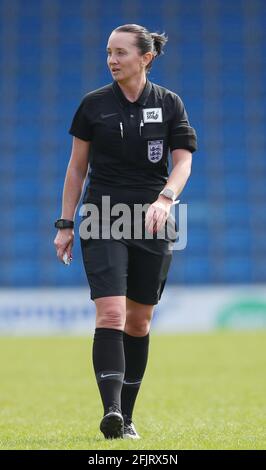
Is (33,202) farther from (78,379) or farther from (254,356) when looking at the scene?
(78,379)

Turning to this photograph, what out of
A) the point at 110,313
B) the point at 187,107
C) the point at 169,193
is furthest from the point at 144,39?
the point at 187,107

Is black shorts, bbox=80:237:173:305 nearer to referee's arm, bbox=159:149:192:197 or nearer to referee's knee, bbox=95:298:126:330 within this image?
referee's knee, bbox=95:298:126:330

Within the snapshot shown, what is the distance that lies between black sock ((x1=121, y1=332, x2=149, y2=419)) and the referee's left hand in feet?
2.27

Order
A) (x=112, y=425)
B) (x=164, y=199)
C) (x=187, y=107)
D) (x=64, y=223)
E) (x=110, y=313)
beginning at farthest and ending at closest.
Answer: (x=187, y=107) < (x=64, y=223) < (x=164, y=199) < (x=110, y=313) < (x=112, y=425)

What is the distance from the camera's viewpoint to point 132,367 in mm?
4957

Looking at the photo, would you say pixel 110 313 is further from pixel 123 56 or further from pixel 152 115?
pixel 123 56

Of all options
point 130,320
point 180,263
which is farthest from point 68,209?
point 180,263

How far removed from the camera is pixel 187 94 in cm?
2422

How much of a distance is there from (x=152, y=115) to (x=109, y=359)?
116 cm

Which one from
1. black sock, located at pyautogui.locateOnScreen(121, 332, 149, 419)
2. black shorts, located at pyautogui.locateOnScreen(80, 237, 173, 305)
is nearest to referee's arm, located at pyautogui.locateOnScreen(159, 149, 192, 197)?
black shorts, located at pyautogui.locateOnScreen(80, 237, 173, 305)

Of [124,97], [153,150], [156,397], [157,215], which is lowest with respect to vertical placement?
[156,397]

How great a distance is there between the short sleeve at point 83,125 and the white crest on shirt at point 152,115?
265mm

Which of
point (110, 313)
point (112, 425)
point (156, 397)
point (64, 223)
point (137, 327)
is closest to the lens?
point (112, 425)

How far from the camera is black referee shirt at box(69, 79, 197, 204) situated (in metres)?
4.65
